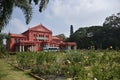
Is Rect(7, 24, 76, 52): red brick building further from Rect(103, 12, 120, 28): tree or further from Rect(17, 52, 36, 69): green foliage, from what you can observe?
Rect(17, 52, 36, 69): green foliage

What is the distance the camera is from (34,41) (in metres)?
52.7

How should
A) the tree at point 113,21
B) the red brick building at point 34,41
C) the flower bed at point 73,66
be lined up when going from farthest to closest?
the tree at point 113,21
the red brick building at point 34,41
the flower bed at point 73,66

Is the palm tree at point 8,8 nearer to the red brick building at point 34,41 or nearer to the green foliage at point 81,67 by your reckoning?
the green foliage at point 81,67

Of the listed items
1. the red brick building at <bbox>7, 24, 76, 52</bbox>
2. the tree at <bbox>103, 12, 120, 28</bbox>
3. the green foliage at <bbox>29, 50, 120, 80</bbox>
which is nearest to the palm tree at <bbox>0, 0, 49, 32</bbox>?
the green foliage at <bbox>29, 50, 120, 80</bbox>

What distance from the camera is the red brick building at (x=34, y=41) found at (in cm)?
5112

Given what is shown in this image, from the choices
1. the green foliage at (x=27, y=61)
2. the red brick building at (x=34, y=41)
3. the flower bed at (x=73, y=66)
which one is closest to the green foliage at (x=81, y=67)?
the flower bed at (x=73, y=66)

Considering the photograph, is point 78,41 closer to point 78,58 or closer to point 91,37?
point 91,37

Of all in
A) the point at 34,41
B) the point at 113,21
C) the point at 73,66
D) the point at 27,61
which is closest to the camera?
the point at 73,66

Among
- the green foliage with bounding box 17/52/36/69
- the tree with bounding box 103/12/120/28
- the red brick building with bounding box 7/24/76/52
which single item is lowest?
the green foliage with bounding box 17/52/36/69

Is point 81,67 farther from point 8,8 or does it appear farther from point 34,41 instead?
point 34,41

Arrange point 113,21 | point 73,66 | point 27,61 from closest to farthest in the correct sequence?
point 73,66, point 27,61, point 113,21

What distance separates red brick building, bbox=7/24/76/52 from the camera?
5112cm

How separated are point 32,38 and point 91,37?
49.5ft

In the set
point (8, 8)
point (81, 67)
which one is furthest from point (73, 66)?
point (8, 8)
